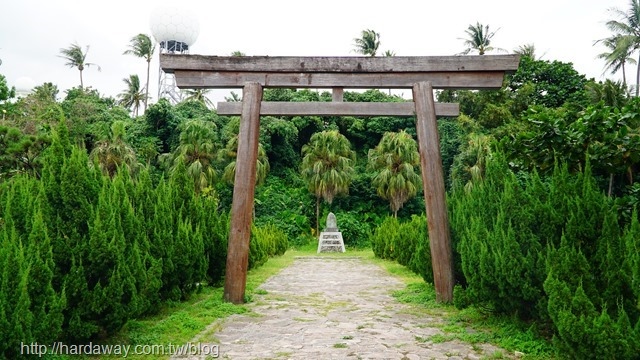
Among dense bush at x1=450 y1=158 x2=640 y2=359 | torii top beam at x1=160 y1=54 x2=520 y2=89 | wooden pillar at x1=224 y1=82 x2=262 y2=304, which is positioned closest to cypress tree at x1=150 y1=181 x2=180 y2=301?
wooden pillar at x1=224 y1=82 x2=262 y2=304

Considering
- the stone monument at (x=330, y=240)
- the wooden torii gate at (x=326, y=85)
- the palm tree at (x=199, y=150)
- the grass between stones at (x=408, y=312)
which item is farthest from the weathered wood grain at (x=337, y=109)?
the palm tree at (x=199, y=150)

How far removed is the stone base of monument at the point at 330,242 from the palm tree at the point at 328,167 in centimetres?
311

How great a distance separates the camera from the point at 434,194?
7324 millimetres

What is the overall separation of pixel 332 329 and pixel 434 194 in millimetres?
2670

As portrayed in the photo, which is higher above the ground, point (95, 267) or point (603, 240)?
point (603, 240)

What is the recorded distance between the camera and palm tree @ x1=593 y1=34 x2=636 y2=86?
28.2m

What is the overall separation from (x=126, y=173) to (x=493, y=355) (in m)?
4.92

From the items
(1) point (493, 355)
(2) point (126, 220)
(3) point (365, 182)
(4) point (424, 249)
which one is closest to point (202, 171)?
(3) point (365, 182)

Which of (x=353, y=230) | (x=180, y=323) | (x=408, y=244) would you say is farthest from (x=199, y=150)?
(x=180, y=323)

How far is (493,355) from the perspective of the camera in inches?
180

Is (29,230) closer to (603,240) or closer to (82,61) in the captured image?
(603,240)

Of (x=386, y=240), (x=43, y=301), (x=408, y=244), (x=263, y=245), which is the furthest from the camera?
(x=386, y=240)

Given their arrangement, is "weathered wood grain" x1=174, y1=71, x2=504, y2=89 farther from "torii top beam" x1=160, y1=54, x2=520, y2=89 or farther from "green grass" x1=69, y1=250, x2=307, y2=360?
"green grass" x1=69, y1=250, x2=307, y2=360

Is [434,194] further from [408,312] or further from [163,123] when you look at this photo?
[163,123]
